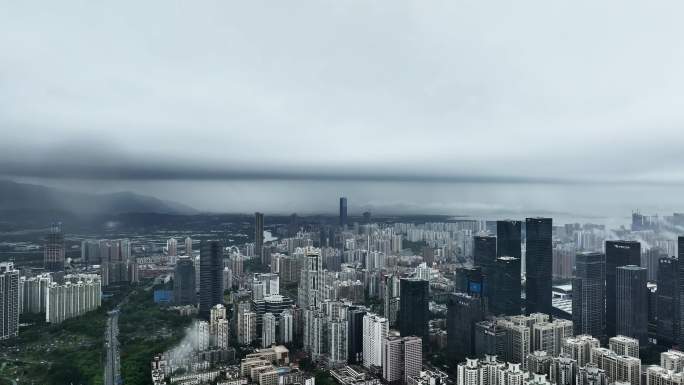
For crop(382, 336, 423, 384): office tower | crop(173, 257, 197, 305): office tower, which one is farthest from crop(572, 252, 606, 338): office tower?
crop(173, 257, 197, 305): office tower

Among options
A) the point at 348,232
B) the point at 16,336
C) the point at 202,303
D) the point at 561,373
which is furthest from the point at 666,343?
the point at 16,336

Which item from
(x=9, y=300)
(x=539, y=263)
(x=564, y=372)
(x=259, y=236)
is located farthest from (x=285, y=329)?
(x=539, y=263)

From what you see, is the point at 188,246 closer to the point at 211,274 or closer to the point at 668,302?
the point at 211,274

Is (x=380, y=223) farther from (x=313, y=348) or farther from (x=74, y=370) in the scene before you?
(x=74, y=370)

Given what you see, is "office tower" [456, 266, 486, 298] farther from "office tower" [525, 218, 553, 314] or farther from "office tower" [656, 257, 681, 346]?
"office tower" [656, 257, 681, 346]

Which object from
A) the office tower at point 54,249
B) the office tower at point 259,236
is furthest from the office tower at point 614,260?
the office tower at point 54,249

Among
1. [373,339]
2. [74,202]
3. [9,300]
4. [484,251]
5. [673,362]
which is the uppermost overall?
[74,202]
